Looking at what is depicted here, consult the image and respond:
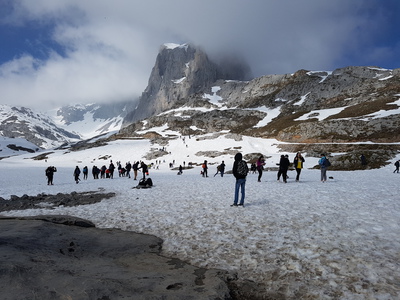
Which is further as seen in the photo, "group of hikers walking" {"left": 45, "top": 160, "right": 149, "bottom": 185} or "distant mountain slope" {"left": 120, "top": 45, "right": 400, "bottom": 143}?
"distant mountain slope" {"left": 120, "top": 45, "right": 400, "bottom": 143}

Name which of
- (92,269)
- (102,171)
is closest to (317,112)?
(102,171)

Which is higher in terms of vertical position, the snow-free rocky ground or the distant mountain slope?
the distant mountain slope

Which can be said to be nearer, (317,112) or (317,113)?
(317,113)

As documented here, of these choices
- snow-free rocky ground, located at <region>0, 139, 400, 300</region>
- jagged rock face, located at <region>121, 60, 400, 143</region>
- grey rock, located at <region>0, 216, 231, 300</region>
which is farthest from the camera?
jagged rock face, located at <region>121, 60, 400, 143</region>

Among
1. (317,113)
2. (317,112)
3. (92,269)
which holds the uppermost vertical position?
(317,112)

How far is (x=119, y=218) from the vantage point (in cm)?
1082

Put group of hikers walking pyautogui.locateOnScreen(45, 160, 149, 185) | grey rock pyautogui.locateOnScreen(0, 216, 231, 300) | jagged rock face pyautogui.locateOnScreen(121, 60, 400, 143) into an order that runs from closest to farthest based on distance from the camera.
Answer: grey rock pyautogui.locateOnScreen(0, 216, 231, 300) < group of hikers walking pyautogui.locateOnScreen(45, 160, 149, 185) < jagged rock face pyautogui.locateOnScreen(121, 60, 400, 143)

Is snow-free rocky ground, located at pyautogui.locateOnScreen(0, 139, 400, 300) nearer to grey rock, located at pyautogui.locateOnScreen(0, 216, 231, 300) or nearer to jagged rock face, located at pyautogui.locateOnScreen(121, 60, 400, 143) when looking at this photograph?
grey rock, located at pyautogui.locateOnScreen(0, 216, 231, 300)

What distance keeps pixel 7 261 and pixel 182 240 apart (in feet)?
14.5

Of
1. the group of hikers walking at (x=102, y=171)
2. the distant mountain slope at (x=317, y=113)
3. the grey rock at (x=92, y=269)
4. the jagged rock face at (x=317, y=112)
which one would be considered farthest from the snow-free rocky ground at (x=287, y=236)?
the distant mountain slope at (x=317, y=113)

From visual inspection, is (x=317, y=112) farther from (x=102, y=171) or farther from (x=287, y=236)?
(x=287, y=236)

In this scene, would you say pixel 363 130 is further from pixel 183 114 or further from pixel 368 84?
pixel 183 114

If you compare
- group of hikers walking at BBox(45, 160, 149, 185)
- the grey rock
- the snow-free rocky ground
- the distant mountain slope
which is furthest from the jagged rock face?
the grey rock

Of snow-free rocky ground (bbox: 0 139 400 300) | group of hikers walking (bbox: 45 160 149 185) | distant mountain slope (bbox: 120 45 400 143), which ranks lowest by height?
snow-free rocky ground (bbox: 0 139 400 300)
